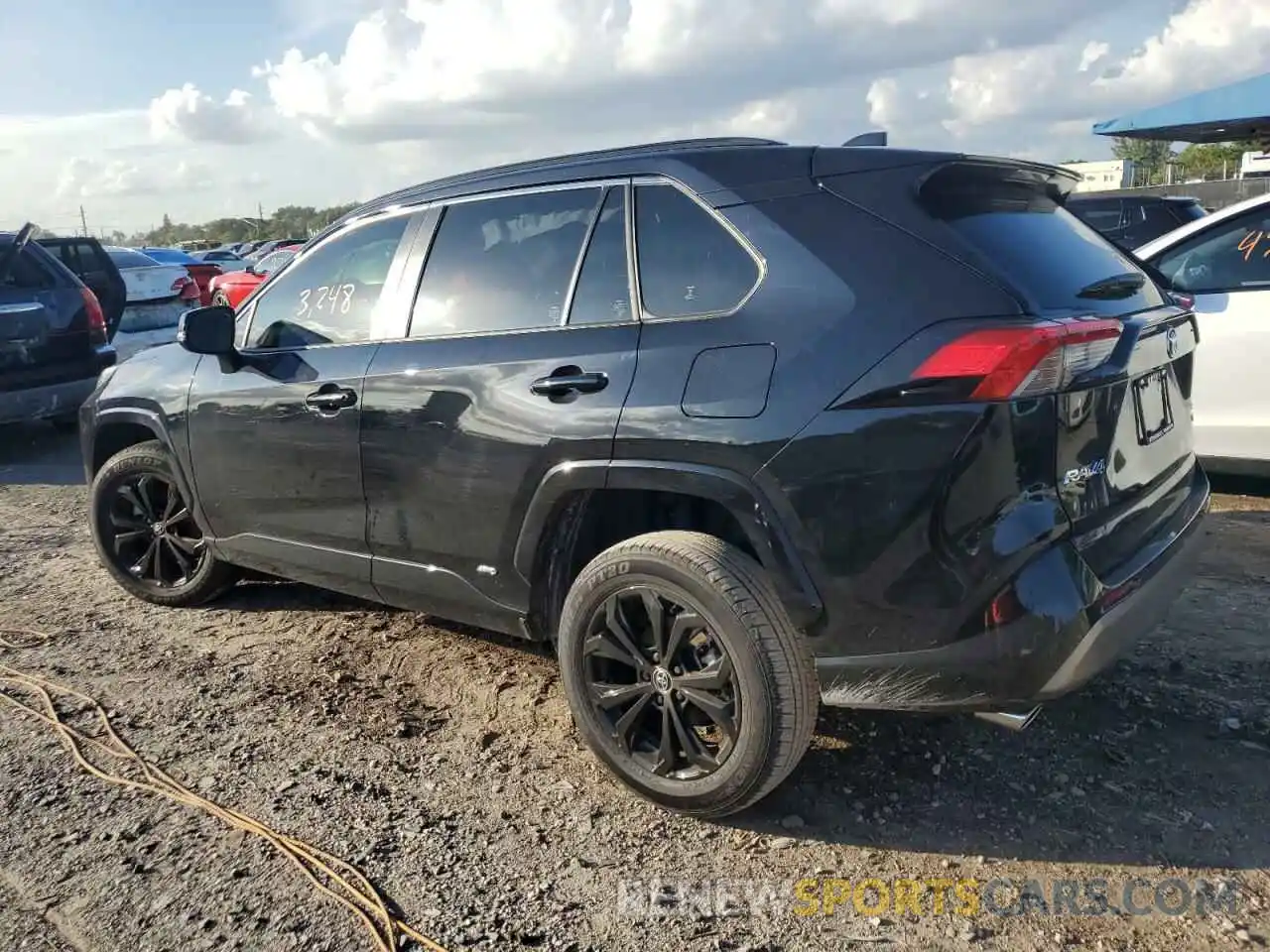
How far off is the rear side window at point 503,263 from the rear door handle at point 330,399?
1.06 ft

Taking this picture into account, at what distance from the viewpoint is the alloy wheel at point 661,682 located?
9.46ft

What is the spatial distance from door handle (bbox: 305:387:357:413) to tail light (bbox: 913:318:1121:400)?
2056mm

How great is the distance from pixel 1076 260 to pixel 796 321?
88cm

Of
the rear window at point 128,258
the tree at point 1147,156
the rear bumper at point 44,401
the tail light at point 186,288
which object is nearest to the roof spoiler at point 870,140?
the rear bumper at point 44,401

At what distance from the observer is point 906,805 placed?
10.1 feet

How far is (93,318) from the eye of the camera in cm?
848

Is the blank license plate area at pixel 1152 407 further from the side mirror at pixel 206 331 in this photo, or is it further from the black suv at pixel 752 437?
the side mirror at pixel 206 331

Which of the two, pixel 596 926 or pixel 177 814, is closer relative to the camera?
pixel 596 926

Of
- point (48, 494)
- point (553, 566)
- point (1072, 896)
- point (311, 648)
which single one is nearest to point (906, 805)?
point (1072, 896)

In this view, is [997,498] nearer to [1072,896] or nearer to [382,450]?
[1072,896]

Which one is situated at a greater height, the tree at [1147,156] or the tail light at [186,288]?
the tree at [1147,156]

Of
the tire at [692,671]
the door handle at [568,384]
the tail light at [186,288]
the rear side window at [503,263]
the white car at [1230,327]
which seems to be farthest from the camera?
the tail light at [186,288]

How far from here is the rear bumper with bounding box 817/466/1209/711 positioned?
8.26 ft

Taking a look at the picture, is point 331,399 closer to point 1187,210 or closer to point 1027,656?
point 1027,656
